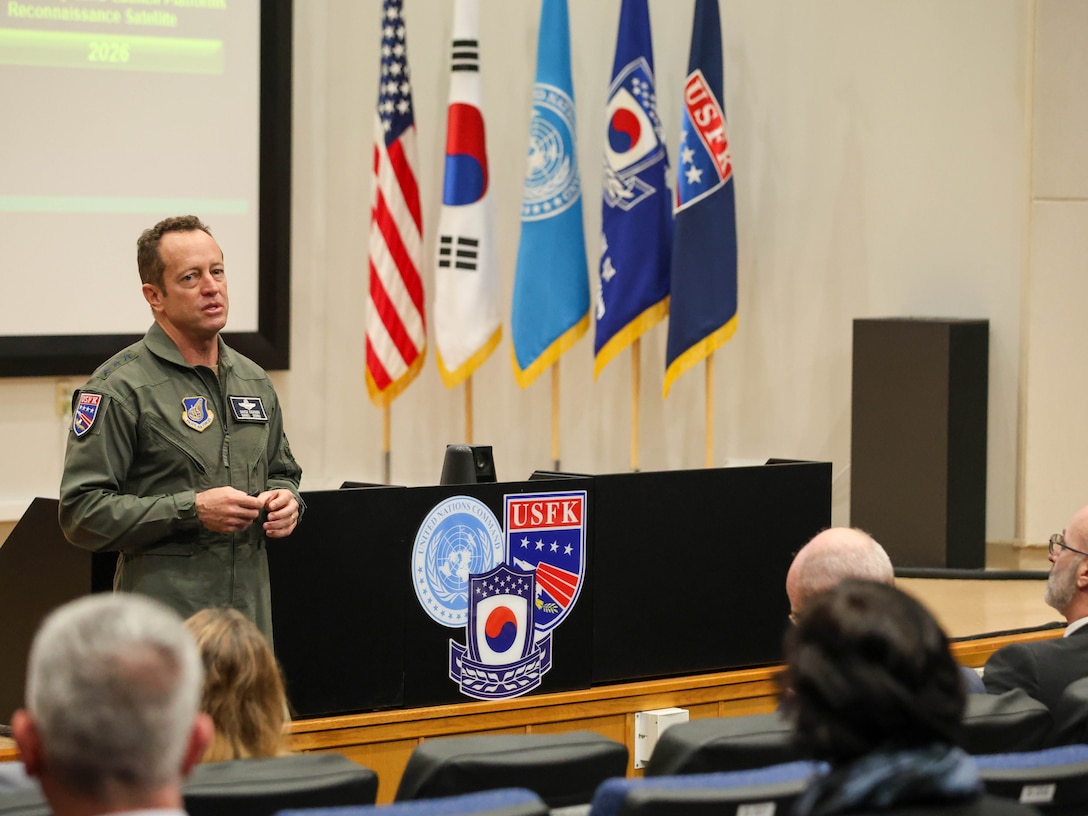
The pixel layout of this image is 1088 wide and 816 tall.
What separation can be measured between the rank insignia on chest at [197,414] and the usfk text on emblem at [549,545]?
89 cm

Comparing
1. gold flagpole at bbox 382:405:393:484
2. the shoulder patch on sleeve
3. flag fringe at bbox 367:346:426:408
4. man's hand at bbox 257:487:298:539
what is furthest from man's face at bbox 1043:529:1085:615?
gold flagpole at bbox 382:405:393:484

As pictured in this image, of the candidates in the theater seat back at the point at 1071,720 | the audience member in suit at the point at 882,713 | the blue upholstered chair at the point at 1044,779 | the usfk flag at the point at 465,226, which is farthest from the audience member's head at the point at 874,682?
the usfk flag at the point at 465,226

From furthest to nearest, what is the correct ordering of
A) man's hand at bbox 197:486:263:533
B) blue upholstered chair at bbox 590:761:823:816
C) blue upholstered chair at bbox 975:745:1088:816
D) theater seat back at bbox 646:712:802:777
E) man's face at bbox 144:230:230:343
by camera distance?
1. man's face at bbox 144:230:230:343
2. man's hand at bbox 197:486:263:533
3. theater seat back at bbox 646:712:802:777
4. blue upholstered chair at bbox 975:745:1088:816
5. blue upholstered chair at bbox 590:761:823:816

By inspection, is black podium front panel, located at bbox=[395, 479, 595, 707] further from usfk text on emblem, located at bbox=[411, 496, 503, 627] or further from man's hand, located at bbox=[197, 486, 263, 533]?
man's hand, located at bbox=[197, 486, 263, 533]

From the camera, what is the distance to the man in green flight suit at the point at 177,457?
286 centimetres

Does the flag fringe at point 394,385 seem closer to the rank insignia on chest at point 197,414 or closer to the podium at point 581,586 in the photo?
the podium at point 581,586

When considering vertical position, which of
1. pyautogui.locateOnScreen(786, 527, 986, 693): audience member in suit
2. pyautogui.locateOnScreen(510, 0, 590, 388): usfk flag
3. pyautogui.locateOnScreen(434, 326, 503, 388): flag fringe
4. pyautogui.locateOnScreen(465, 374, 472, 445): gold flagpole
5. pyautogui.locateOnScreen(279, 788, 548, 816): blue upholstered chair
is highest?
pyautogui.locateOnScreen(510, 0, 590, 388): usfk flag

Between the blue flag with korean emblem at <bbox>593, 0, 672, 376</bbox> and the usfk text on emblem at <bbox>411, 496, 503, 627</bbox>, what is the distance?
263 cm

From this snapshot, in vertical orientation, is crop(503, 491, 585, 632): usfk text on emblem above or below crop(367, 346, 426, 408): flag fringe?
below

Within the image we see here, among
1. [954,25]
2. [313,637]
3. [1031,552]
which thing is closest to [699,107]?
[954,25]

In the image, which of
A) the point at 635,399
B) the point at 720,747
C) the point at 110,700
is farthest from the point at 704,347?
the point at 110,700

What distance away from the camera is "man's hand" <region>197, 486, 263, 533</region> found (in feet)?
9.29

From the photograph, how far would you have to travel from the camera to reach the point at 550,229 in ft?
20.2

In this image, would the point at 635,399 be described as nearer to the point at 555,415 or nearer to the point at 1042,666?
the point at 555,415
